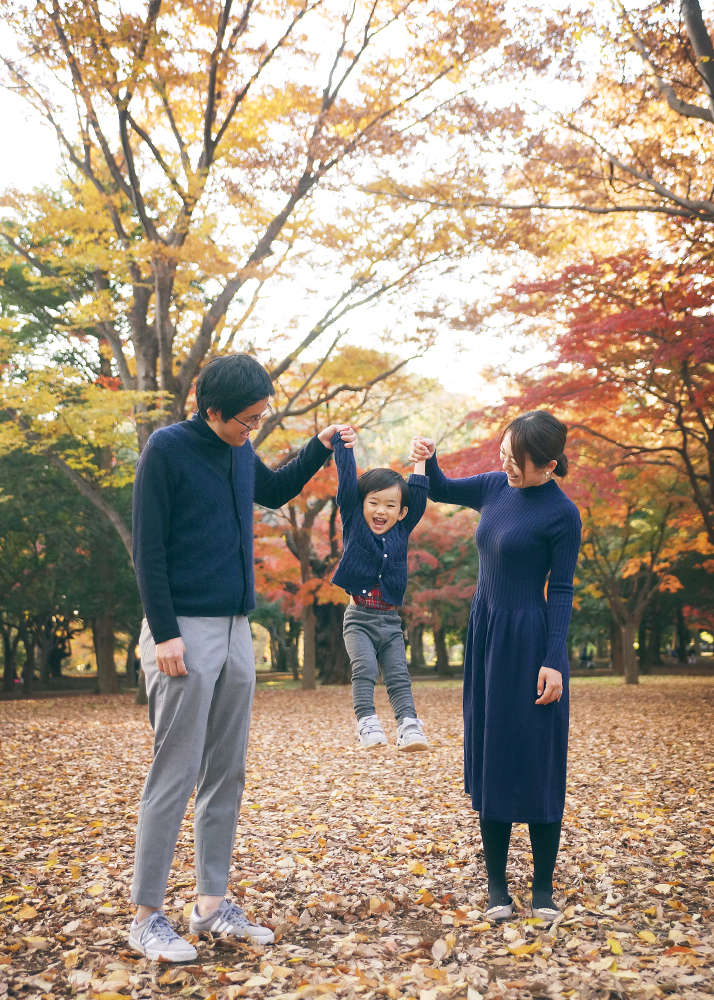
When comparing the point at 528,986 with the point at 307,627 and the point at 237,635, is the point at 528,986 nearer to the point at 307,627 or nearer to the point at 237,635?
the point at 237,635

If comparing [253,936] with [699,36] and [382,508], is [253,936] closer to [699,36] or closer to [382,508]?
[382,508]

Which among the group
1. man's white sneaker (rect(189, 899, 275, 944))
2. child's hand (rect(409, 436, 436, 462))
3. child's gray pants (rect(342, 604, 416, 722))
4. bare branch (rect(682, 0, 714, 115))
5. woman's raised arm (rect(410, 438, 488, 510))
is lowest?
man's white sneaker (rect(189, 899, 275, 944))

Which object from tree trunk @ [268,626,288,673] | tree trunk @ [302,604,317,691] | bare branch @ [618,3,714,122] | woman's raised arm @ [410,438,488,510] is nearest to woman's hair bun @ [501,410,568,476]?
woman's raised arm @ [410,438,488,510]

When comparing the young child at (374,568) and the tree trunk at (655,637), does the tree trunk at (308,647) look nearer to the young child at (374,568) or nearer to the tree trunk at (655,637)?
the tree trunk at (655,637)

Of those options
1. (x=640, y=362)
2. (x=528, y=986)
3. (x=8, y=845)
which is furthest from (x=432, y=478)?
(x=640, y=362)

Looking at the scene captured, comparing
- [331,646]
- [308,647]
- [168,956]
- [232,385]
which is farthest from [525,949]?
[331,646]

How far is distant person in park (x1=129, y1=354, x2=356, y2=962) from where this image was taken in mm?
2734

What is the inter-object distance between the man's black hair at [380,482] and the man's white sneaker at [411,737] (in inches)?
39.5

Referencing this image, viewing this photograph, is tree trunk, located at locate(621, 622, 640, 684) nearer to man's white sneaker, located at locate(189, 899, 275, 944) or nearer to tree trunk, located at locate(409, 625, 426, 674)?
tree trunk, located at locate(409, 625, 426, 674)

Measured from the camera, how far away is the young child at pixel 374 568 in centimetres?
361

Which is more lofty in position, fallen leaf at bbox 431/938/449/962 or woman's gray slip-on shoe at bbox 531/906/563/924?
woman's gray slip-on shoe at bbox 531/906/563/924

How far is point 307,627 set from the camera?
18.1 metres

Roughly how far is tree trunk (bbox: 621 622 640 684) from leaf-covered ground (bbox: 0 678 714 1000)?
11.4 meters

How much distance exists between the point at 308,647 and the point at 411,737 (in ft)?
48.9
